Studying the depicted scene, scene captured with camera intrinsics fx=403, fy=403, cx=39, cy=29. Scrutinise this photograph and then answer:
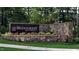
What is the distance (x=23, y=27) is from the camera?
1532 cm

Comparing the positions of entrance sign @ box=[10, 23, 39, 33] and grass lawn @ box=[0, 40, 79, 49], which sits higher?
entrance sign @ box=[10, 23, 39, 33]

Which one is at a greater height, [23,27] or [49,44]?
[23,27]

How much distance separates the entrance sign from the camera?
50.1 feet

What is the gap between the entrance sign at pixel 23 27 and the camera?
50.1ft

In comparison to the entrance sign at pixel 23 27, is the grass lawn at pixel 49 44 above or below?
below

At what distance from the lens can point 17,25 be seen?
50.3 feet
